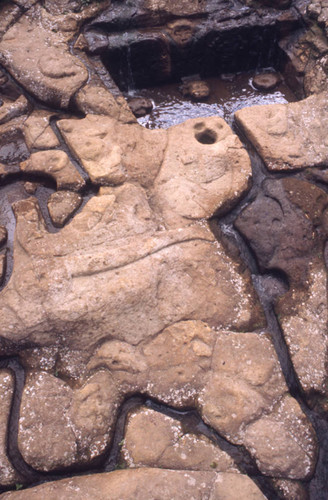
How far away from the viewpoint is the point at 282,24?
432 cm

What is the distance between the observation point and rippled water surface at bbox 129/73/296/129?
13.6 feet

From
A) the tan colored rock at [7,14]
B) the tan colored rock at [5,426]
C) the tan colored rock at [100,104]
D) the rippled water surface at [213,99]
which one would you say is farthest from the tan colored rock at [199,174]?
the tan colored rock at [7,14]

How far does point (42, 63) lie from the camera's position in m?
3.69

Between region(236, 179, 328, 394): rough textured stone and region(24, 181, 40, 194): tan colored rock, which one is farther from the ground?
region(24, 181, 40, 194): tan colored rock

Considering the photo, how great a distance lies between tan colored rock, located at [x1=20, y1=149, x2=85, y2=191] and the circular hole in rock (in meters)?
1.07

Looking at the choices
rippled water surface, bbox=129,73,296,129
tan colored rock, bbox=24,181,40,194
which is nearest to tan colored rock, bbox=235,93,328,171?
rippled water surface, bbox=129,73,296,129

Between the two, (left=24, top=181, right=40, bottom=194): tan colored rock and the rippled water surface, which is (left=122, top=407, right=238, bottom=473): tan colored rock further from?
the rippled water surface

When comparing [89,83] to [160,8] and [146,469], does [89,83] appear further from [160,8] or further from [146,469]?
[146,469]

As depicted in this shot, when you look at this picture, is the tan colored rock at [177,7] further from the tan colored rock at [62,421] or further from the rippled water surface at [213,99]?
the tan colored rock at [62,421]

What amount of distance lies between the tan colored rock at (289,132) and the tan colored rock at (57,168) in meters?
1.48

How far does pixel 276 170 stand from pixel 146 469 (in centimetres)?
231

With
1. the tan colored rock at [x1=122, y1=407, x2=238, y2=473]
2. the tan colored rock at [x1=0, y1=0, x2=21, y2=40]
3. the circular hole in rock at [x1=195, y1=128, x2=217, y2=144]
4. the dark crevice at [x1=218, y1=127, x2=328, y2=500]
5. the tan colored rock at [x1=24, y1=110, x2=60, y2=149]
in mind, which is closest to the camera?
the tan colored rock at [x1=122, y1=407, x2=238, y2=473]

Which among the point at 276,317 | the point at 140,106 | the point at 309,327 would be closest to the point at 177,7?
the point at 140,106

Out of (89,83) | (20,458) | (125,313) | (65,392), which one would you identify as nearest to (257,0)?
(89,83)
